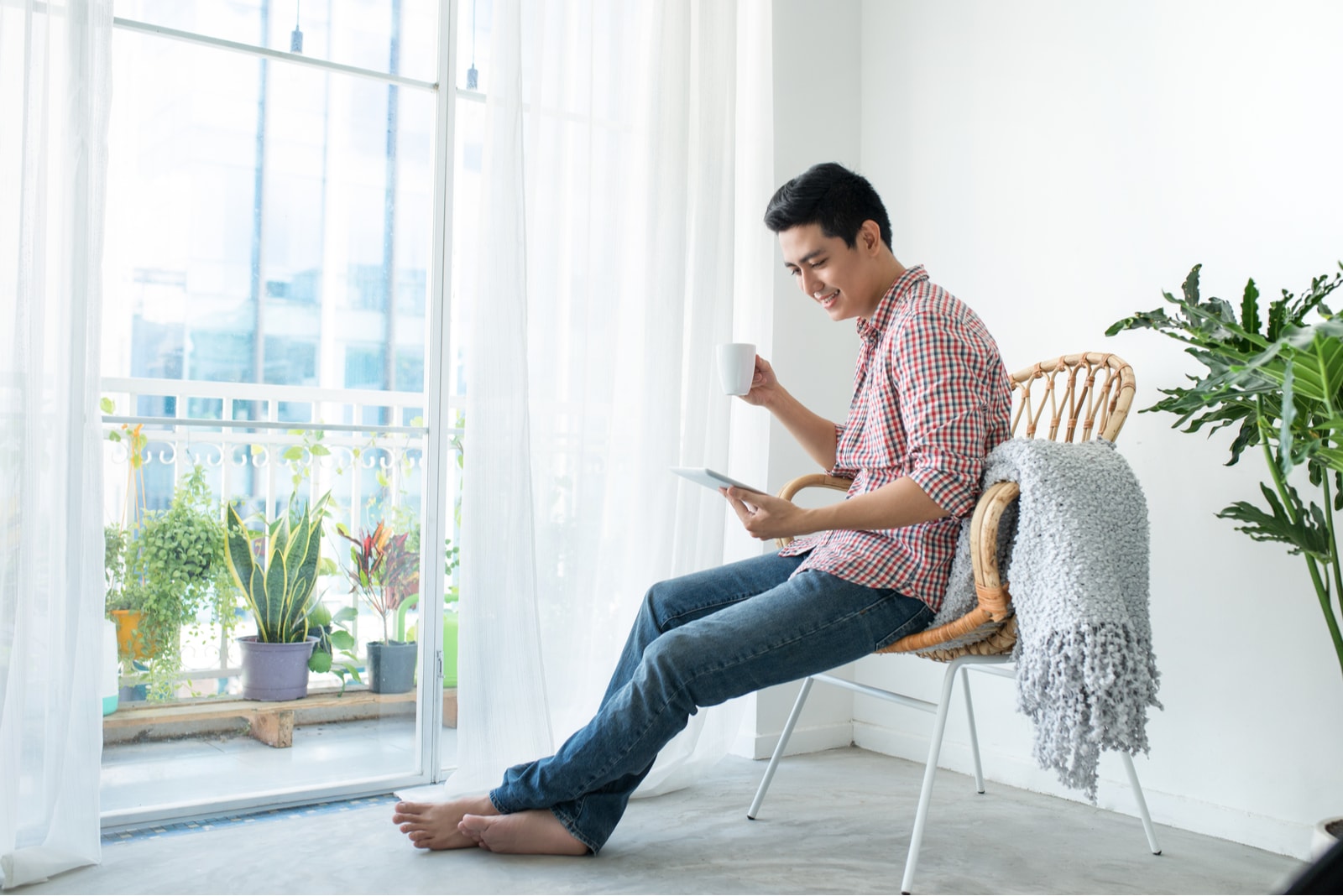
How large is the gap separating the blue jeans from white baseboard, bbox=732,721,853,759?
90 centimetres

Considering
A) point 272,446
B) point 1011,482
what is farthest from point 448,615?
point 1011,482

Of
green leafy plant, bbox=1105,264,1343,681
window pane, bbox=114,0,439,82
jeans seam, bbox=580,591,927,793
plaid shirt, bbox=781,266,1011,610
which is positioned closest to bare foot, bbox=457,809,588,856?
jeans seam, bbox=580,591,927,793

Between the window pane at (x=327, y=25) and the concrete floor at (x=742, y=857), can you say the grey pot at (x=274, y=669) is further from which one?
the window pane at (x=327, y=25)

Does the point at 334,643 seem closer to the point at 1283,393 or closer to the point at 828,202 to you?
the point at 828,202

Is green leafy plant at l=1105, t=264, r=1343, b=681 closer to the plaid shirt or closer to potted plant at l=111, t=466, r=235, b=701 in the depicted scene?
the plaid shirt

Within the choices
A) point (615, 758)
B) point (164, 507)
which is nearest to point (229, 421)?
point (164, 507)

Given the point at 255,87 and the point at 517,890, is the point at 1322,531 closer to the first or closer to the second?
the point at 517,890

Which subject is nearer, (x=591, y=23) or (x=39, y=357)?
(x=39, y=357)

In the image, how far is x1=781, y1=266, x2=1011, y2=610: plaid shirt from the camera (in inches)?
60.8

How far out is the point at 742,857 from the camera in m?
1.75

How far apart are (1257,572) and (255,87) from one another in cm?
213

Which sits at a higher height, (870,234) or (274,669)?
(870,234)

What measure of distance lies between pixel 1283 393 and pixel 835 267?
696mm

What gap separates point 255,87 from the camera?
→ 207 cm
